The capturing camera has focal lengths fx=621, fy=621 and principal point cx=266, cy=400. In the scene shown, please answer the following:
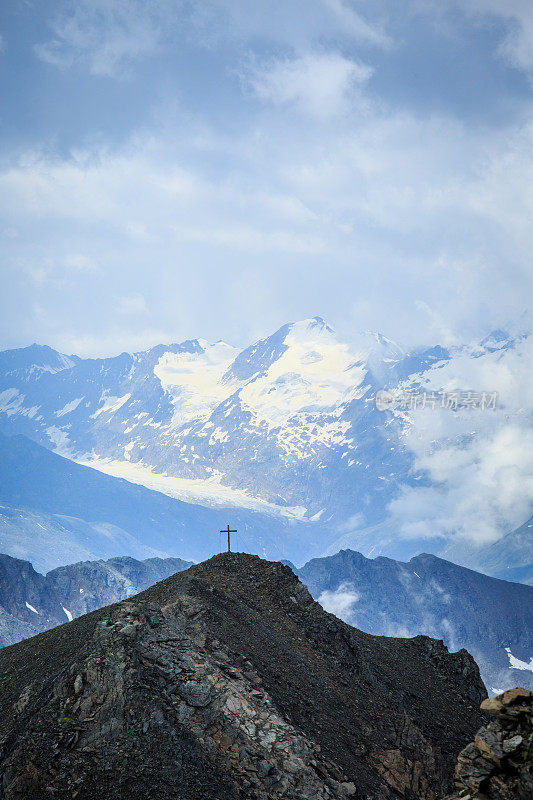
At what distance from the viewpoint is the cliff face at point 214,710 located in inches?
1034

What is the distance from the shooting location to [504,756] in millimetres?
20219

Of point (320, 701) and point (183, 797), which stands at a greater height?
point (320, 701)

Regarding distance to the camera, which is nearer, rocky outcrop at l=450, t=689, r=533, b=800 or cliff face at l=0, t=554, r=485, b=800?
rocky outcrop at l=450, t=689, r=533, b=800

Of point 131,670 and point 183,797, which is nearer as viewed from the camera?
point 183,797

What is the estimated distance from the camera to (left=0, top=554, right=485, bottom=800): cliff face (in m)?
26.3

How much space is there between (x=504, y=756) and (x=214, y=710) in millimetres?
14392

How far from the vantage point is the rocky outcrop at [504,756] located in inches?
781

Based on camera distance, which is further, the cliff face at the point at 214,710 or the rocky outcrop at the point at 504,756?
the cliff face at the point at 214,710

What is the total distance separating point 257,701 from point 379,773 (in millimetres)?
7758

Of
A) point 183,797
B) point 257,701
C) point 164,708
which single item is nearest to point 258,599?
point 257,701

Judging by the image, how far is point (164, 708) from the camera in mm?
29031

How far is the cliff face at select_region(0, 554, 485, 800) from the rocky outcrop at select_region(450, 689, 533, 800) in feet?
32.4

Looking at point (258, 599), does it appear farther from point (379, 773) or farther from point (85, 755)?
point (85, 755)

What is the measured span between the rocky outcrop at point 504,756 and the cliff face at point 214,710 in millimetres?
9885
